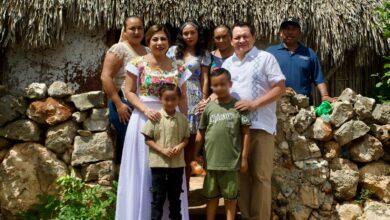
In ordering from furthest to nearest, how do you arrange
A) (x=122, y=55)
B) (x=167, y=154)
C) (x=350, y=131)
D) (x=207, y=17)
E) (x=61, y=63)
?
(x=61, y=63) → (x=207, y=17) → (x=350, y=131) → (x=122, y=55) → (x=167, y=154)

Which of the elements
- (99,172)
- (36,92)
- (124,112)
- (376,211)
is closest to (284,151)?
(376,211)

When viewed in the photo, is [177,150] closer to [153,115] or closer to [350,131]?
[153,115]

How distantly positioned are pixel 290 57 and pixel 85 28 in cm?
306

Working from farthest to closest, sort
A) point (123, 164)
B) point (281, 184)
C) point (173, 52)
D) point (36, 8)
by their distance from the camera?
1. point (36, 8)
2. point (281, 184)
3. point (173, 52)
4. point (123, 164)

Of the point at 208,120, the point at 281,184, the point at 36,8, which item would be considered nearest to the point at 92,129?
the point at 208,120

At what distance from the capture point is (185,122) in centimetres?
341

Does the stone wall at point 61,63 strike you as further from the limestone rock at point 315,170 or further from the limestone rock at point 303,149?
the limestone rock at point 315,170

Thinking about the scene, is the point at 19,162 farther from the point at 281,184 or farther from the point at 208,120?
the point at 281,184

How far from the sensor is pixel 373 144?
4.22 metres

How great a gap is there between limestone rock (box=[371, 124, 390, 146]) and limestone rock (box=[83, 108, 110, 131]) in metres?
2.56

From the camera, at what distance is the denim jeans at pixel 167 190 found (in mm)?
3312

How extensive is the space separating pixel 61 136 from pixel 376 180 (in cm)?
300

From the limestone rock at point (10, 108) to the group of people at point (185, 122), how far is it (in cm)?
85

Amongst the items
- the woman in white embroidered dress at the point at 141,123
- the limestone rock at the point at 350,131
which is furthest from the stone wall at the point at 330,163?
the woman in white embroidered dress at the point at 141,123
